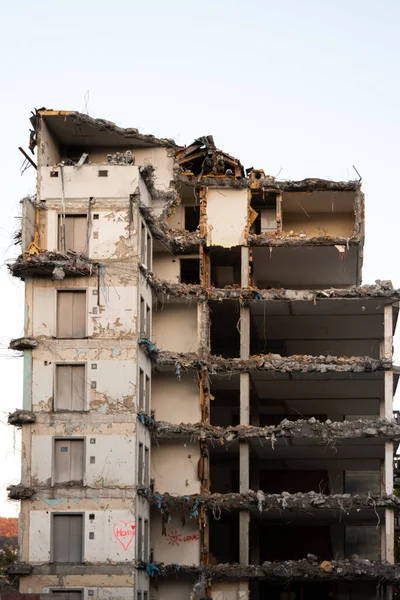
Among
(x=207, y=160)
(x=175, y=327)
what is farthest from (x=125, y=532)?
(x=207, y=160)

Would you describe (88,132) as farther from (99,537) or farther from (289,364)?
(99,537)

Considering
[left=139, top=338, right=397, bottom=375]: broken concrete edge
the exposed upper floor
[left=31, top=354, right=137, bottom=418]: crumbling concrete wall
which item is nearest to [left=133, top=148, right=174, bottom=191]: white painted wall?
the exposed upper floor

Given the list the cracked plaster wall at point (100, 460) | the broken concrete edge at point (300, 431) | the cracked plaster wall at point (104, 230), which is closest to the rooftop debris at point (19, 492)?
the cracked plaster wall at point (100, 460)

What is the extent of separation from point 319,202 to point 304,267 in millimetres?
3755

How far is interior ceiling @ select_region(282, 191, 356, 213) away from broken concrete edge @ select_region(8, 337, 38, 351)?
18.2 metres

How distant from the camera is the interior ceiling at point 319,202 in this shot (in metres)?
69.7

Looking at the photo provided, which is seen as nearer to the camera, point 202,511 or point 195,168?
point 202,511

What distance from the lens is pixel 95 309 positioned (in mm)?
59344

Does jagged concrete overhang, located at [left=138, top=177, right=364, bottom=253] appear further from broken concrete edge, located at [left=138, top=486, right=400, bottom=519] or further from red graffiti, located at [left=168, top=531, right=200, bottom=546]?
red graffiti, located at [left=168, top=531, right=200, bottom=546]

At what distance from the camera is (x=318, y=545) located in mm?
72562

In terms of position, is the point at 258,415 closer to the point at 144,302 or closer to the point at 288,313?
the point at 288,313

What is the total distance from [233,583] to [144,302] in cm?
1474

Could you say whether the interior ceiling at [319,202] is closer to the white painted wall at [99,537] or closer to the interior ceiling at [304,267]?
the interior ceiling at [304,267]

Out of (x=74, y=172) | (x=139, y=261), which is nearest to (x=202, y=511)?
(x=139, y=261)
